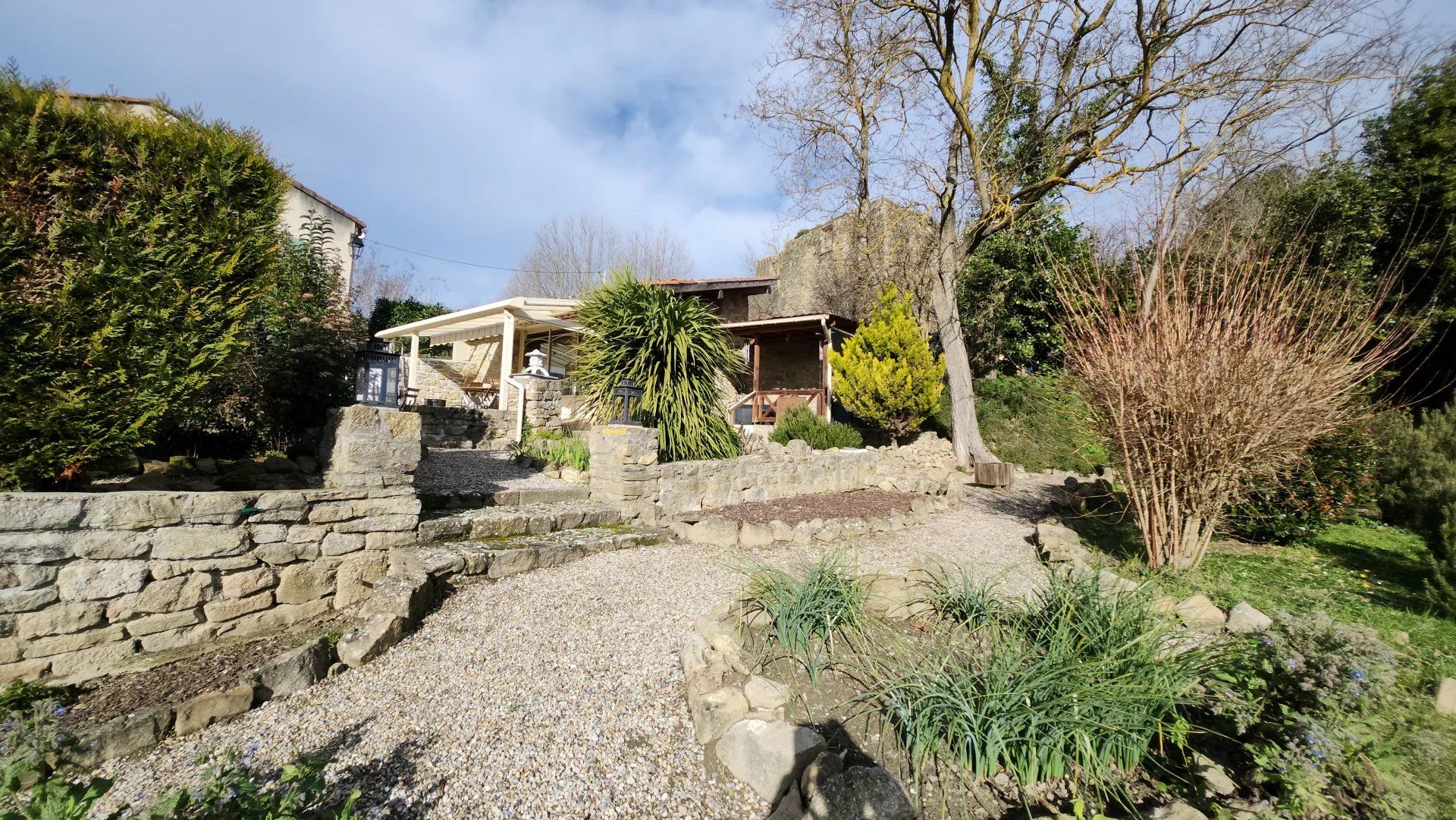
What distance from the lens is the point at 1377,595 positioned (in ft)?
13.2

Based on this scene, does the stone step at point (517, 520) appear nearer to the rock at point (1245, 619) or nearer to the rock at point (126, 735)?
the rock at point (126, 735)

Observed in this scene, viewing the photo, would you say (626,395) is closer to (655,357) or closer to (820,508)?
(655,357)

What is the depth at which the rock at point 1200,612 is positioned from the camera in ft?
10.9

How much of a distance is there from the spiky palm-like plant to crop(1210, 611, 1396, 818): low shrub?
578cm

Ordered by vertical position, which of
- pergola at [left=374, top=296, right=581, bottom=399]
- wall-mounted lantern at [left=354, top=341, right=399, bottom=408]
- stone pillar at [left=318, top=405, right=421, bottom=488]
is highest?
pergola at [left=374, top=296, right=581, bottom=399]

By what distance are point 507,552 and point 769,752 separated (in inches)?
118

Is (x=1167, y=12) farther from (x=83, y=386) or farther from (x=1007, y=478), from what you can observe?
(x=83, y=386)

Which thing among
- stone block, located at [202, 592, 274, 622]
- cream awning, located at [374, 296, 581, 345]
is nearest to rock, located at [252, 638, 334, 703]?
stone block, located at [202, 592, 274, 622]

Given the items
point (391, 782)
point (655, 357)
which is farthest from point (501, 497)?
point (391, 782)

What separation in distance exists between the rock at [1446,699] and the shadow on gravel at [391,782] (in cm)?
414

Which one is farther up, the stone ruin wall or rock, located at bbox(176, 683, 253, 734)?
the stone ruin wall

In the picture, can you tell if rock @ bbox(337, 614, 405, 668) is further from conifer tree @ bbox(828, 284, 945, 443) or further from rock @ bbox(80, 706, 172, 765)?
conifer tree @ bbox(828, 284, 945, 443)

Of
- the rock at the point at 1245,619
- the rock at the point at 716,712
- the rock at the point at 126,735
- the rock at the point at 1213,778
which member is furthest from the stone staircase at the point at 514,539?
the rock at the point at 1245,619

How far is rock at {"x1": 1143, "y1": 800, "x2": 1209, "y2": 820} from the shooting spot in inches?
69.4
